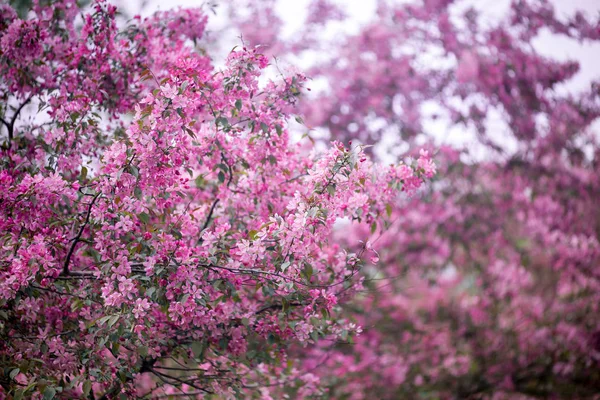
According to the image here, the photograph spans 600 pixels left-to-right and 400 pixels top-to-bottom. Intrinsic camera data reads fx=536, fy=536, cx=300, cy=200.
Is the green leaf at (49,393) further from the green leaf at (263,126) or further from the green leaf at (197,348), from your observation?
the green leaf at (263,126)

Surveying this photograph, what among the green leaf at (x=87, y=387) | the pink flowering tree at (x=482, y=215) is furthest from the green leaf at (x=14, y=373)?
the pink flowering tree at (x=482, y=215)

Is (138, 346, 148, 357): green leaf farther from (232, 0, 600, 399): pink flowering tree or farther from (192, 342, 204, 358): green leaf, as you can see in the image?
(232, 0, 600, 399): pink flowering tree

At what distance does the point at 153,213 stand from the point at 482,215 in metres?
5.16

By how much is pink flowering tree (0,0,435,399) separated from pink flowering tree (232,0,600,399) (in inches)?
134

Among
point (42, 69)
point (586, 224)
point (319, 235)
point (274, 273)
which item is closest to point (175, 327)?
point (274, 273)

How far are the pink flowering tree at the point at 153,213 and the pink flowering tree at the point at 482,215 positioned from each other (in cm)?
340

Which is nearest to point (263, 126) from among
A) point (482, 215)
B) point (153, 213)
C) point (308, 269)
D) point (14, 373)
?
point (153, 213)

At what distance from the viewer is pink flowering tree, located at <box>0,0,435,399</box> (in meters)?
2.23

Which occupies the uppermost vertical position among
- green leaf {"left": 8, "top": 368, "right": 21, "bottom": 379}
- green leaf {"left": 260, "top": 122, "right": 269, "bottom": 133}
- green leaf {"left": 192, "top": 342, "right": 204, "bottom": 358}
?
green leaf {"left": 260, "top": 122, "right": 269, "bottom": 133}

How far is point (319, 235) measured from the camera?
7.39 ft

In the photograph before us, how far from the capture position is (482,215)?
6770 millimetres

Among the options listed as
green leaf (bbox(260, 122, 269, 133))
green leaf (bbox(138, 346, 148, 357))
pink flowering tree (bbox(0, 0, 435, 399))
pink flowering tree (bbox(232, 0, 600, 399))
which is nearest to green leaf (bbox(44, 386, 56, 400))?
pink flowering tree (bbox(0, 0, 435, 399))

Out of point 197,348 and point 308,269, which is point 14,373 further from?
point 308,269

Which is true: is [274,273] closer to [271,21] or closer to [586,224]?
[586,224]
